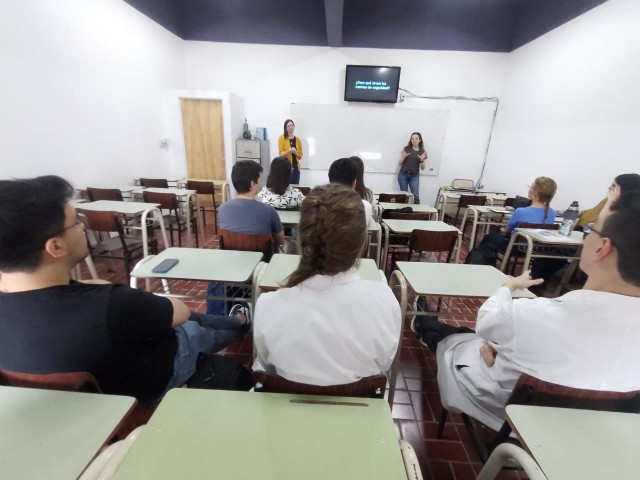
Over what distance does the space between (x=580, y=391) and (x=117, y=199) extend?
4.10 m

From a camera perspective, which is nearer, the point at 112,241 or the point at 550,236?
the point at 550,236

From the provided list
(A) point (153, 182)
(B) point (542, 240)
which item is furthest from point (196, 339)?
(A) point (153, 182)

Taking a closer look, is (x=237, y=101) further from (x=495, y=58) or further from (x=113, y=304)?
(x=113, y=304)

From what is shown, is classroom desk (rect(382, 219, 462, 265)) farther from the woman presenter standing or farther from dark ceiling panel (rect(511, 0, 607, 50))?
dark ceiling panel (rect(511, 0, 607, 50))

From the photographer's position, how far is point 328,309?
0.80 meters

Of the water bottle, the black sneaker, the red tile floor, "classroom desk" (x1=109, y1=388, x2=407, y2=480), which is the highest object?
the water bottle

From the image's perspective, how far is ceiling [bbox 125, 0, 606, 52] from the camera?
17.6ft

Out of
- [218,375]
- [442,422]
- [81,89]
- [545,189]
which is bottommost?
[442,422]

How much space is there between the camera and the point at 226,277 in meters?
1.46

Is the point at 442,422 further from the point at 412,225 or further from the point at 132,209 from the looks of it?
the point at 132,209

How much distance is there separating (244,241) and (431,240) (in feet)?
4.91

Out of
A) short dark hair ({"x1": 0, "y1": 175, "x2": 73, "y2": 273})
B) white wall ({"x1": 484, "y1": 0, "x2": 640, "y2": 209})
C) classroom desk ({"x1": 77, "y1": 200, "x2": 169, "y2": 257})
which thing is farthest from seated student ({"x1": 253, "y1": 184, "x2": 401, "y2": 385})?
white wall ({"x1": 484, "y1": 0, "x2": 640, "y2": 209})

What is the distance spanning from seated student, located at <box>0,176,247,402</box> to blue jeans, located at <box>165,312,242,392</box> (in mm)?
223

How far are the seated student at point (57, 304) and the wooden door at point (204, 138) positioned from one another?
525 cm
